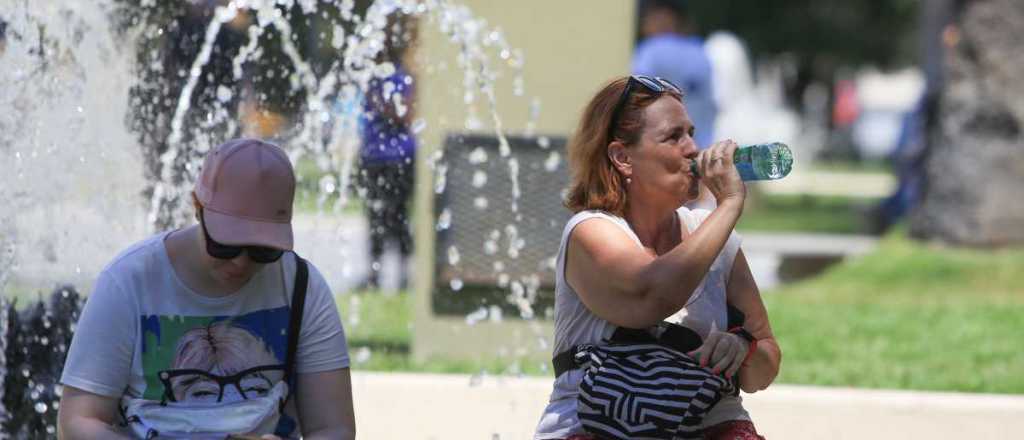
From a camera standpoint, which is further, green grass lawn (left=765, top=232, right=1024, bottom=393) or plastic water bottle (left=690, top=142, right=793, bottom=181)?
green grass lawn (left=765, top=232, right=1024, bottom=393)

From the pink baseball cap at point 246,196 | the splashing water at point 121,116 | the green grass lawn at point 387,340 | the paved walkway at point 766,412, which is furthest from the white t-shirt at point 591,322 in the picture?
the green grass lawn at point 387,340

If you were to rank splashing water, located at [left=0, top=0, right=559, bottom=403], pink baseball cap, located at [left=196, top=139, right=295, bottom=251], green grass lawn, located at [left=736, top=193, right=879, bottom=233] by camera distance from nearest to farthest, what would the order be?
pink baseball cap, located at [left=196, top=139, right=295, bottom=251], splashing water, located at [left=0, top=0, right=559, bottom=403], green grass lawn, located at [left=736, top=193, right=879, bottom=233]

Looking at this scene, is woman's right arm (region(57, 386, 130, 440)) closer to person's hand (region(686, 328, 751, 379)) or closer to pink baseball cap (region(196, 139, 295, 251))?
pink baseball cap (region(196, 139, 295, 251))

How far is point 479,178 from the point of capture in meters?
6.66

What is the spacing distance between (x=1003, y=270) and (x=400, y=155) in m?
5.46

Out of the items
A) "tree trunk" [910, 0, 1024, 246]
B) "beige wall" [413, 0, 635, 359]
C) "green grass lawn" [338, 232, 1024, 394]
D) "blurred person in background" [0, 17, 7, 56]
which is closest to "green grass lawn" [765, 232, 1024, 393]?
"green grass lawn" [338, 232, 1024, 394]

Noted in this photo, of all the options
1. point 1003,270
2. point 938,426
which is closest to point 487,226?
point 938,426

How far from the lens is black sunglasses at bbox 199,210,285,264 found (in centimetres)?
318

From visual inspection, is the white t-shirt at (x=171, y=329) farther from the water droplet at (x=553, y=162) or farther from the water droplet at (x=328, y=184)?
the water droplet at (x=553, y=162)

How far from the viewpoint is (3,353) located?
5086 millimetres

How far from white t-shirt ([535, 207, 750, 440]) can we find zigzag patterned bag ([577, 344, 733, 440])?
0.38 feet

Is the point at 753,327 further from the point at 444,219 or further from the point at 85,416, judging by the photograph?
the point at 444,219

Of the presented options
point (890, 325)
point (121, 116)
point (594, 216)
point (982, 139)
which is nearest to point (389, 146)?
point (121, 116)

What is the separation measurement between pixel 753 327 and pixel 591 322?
355 mm
